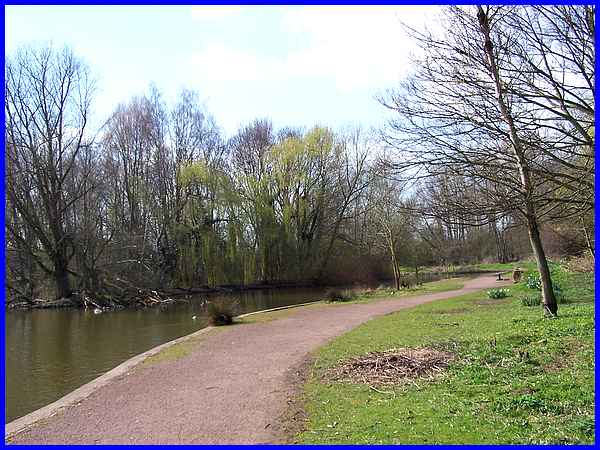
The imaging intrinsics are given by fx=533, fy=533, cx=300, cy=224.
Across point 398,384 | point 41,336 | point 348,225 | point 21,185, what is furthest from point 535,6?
point 348,225

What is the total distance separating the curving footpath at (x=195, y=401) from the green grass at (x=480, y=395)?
0.53 meters

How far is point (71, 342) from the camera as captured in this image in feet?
50.1

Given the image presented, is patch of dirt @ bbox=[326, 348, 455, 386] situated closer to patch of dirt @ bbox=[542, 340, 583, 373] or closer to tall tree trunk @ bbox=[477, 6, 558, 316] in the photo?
patch of dirt @ bbox=[542, 340, 583, 373]

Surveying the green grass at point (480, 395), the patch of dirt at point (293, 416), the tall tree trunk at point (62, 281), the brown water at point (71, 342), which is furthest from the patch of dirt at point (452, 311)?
the tall tree trunk at point (62, 281)

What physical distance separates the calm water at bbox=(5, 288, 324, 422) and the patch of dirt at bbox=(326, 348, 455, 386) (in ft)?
16.0

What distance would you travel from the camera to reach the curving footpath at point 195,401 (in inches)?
224

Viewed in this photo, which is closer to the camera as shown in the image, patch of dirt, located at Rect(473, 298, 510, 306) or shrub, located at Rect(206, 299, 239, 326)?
shrub, located at Rect(206, 299, 239, 326)

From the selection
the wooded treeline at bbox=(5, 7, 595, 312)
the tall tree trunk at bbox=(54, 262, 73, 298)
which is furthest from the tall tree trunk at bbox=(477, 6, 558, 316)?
the tall tree trunk at bbox=(54, 262, 73, 298)

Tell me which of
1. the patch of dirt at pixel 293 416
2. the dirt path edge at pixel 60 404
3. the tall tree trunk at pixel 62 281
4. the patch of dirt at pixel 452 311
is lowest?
the patch of dirt at pixel 293 416

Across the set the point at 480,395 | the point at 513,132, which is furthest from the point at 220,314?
the point at 480,395

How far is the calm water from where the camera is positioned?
9672 mm

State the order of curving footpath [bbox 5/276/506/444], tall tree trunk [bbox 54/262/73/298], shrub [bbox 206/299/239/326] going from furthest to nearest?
1. tall tree trunk [bbox 54/262/73/298]
2. shrub [bbox 206/299/239/326]
3. curving footpath [bbox 5/276/506/444]

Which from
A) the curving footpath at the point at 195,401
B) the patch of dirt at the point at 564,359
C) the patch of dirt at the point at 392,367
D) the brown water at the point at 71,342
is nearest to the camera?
the curving footpath at the point at 195,401

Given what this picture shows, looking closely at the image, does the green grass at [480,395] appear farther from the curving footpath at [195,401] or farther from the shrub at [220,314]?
the shrub at [220,314]
